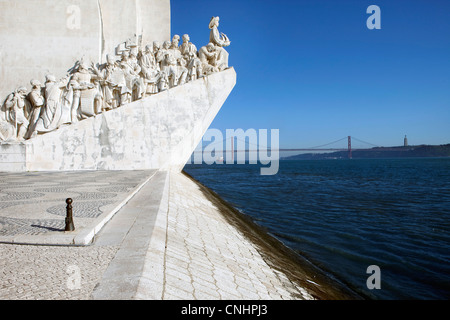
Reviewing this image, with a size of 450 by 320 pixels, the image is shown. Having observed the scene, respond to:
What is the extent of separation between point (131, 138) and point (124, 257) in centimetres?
603

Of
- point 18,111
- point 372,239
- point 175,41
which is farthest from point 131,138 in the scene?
point 372,239

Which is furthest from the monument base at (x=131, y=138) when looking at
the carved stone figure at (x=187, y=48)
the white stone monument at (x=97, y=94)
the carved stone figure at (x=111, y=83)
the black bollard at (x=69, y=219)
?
the black bollard at (x=69, y=219)

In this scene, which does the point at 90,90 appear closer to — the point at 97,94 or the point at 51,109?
the point at 97,94

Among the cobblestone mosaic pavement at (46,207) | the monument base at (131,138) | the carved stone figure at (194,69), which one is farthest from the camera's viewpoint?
the carved stone figure at (194,69)

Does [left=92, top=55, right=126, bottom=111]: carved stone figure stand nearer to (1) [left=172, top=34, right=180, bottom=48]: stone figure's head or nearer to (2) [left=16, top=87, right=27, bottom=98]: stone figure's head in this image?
(2) [left=16, top=87, right=27, bottom=98]: stone figure's head

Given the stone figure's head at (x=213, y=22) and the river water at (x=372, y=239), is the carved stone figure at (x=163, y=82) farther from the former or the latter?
the river water at (x=372, y=239)

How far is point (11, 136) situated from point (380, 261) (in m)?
7.83

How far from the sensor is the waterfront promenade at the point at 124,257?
1.30 metres

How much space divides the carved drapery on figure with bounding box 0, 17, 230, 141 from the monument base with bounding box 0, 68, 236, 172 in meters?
0.34

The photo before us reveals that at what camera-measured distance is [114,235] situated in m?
1.97

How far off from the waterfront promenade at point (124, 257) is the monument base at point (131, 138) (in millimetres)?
4169

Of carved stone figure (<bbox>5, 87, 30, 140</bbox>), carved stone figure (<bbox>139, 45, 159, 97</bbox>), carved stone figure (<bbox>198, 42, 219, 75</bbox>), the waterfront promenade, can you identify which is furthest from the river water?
carved stone figure (<bbox>5, 87, 30, 140</bbox>)

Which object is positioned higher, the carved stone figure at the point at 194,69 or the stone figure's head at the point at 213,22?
the stone figure's head at the point at 213,22
